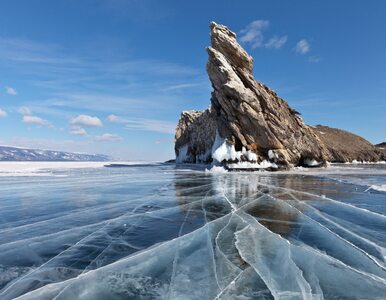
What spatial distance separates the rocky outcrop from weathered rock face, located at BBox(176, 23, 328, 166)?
149 feet

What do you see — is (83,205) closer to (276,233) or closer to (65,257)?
(65,257)

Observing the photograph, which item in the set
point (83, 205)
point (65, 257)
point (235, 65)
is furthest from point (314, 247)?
point (235, 65)

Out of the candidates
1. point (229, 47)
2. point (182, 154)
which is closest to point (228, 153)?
point (229, 47)

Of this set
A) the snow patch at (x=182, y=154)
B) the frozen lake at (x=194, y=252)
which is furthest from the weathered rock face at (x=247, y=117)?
the snow patch at (x=182, y=154)

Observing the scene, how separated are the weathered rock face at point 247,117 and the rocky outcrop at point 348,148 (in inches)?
1782

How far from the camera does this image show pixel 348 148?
3563 inches

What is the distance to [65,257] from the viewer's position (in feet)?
18.6

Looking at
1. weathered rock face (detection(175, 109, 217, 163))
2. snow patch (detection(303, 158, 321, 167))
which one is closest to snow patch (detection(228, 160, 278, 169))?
snow patch (detection(303, 158, 321, 167))

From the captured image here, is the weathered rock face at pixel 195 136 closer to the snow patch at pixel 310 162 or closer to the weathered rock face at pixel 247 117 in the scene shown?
the weathered rock face at pixel 247 117

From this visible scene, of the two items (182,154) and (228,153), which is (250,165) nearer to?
(228,153)

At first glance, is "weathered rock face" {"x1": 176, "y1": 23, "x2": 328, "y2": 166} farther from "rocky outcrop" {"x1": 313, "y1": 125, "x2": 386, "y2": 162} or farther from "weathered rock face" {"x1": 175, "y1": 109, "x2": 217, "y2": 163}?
"rocky outcrop" {"x1": 313, "y1": 125, "x2": 386, "y2": 162}

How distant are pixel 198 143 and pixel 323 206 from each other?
61970 millimetres

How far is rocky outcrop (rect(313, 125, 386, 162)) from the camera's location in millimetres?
85387

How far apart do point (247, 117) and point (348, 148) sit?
66.4 m
